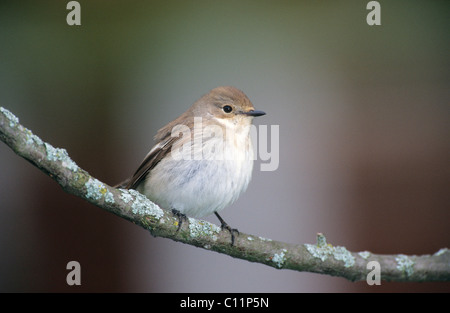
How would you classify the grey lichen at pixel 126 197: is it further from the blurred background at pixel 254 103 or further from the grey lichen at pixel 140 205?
the blurred background at pixel 254 103

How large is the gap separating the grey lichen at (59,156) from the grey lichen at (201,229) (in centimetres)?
77

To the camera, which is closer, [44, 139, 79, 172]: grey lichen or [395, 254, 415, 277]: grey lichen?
[44, 139, 79, 172]: grey lichen

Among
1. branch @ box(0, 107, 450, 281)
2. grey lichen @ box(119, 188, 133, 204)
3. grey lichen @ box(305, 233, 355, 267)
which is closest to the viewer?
grey lichen @ box(119, 188, 133, 204)

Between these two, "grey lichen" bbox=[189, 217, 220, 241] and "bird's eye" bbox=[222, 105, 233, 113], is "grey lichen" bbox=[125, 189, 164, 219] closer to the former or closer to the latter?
"grey lichen" bbox=[189, 217, 220, 241]

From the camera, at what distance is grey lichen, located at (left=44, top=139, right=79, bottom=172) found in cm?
208

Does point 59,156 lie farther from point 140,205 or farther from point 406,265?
point 406,265

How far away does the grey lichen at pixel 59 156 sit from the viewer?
6.84ft

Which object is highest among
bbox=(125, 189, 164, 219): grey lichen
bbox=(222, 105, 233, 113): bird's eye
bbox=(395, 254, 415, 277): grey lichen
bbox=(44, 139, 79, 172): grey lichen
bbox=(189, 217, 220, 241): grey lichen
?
bbox=(222, 105, 233, 113): bird's eye

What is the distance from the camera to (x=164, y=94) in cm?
511

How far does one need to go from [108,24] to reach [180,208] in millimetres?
2658

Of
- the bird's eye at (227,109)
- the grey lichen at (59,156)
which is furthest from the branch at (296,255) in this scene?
the bird's eye at (227,109)

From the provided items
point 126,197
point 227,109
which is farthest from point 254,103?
point 126,197

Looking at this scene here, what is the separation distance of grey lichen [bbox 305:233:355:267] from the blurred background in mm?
1395

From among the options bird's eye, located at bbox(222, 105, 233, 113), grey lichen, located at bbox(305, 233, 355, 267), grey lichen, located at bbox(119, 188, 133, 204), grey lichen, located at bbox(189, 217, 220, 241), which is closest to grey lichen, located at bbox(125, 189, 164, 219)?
grey lichen, located at bbox(119, 188, 133, 204)
